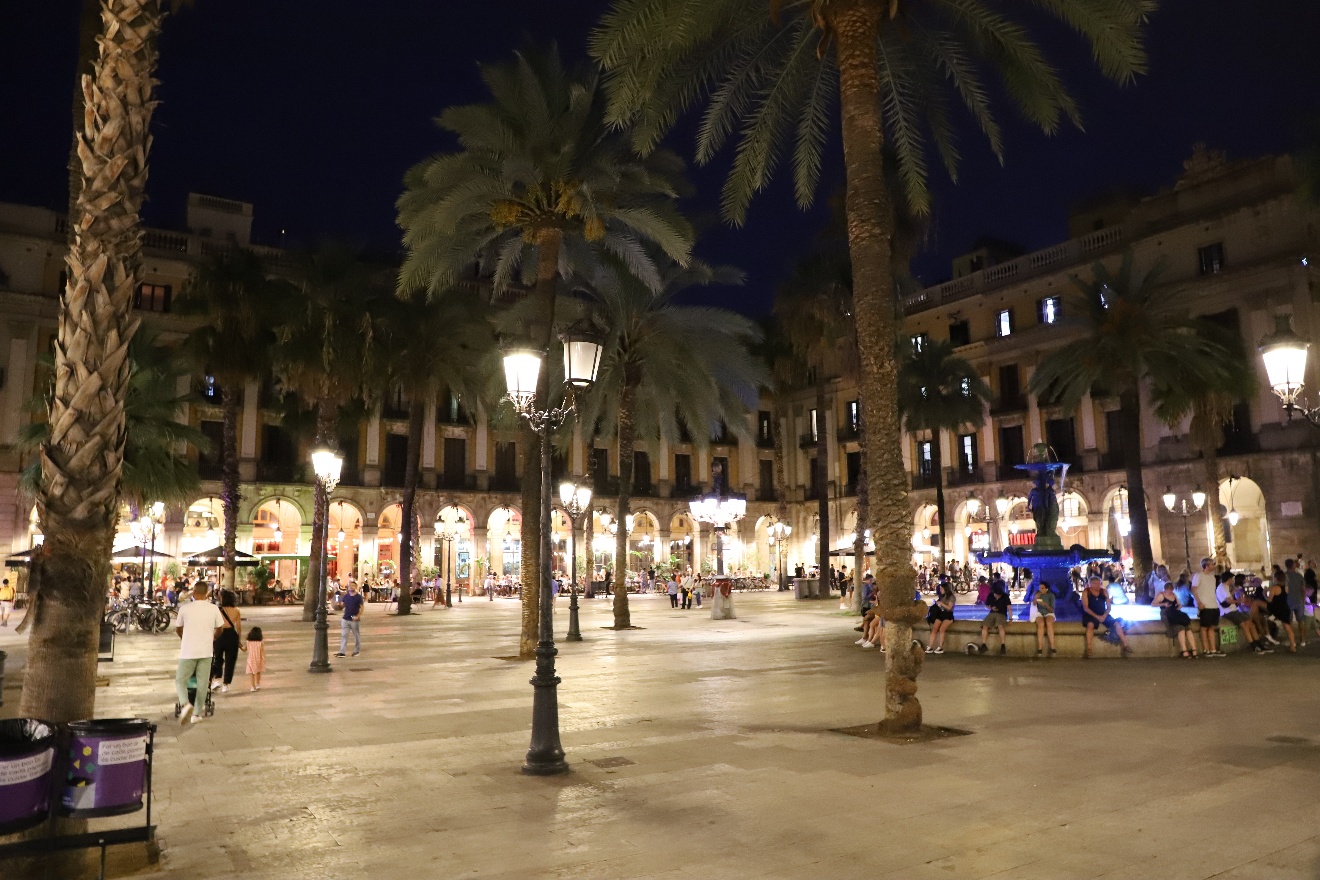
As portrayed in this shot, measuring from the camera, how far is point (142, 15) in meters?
5.92

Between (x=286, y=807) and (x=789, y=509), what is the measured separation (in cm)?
5346

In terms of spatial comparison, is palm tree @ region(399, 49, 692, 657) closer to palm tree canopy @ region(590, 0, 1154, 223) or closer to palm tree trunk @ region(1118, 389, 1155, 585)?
palm tree canopy @ region(590, 0, 1154, 223)

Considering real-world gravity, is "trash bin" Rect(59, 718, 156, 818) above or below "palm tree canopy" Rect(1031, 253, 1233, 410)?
below

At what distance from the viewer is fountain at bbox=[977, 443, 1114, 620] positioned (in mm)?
19625

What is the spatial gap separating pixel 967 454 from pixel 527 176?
36.4m

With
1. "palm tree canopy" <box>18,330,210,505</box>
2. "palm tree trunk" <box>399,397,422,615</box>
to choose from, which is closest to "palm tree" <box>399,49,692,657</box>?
"palm tree canopy" <box>18,330,210,505</box>

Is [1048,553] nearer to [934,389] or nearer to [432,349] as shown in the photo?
[934,389]

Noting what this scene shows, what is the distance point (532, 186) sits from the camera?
1722 centimetres

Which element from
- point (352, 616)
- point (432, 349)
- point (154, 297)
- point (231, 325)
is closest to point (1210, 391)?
point (352, 616)

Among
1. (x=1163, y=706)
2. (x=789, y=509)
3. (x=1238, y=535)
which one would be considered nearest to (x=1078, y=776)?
(x=1163, y=706)

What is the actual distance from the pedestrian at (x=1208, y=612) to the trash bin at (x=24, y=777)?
1639cm

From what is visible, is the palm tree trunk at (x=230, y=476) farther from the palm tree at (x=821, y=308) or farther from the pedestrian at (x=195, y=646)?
the pedestrian at (x=195, y=646)

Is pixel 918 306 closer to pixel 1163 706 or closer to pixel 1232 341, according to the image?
pixel 1232 341

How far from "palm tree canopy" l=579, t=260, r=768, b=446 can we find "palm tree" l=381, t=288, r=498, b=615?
7.85 metres
